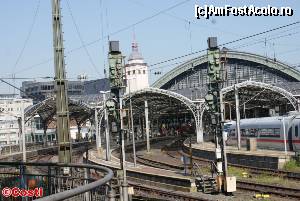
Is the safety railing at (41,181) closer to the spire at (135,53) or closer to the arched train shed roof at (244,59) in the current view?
the arched train shed roof at (244,59)

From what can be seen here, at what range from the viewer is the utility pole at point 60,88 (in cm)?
1723

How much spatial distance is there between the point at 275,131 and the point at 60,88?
30.3 metres

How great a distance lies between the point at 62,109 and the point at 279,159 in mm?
21897

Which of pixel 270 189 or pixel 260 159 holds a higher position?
pixel 260 159

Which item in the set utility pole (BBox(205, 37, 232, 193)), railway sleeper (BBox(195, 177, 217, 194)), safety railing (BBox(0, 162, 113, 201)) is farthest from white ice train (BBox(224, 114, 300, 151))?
safety railing (BBox(0, 162, 113, 201))

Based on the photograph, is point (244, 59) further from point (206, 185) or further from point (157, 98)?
point (206, 185)

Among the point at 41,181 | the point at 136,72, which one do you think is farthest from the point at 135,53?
the point at 41,181

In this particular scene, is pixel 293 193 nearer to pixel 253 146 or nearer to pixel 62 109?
pixel 62 109

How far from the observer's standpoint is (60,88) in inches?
685

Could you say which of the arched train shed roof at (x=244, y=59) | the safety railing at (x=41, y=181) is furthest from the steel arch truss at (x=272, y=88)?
the safety railing at (x=41, y=181)

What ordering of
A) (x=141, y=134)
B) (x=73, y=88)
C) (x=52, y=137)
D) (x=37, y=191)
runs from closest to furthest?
1. (x=37, y=191)
2. (x=141, y=134)
3. (x=52, y=137)
4. (x=73, y=88)

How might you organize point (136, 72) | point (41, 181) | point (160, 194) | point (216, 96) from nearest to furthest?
point (41, 181) < point (216, 96) < point (160, 194) < point (136, 72)

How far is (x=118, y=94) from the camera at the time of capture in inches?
1078

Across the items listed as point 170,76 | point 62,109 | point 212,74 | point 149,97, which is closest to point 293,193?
point 212,74
